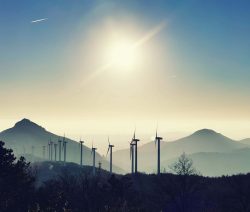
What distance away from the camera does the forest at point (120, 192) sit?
72.8m

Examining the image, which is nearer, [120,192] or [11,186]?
[11,186]

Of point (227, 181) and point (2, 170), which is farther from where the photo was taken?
point (227, 181)

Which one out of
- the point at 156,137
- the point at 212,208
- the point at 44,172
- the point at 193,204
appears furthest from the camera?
the point at 44,172

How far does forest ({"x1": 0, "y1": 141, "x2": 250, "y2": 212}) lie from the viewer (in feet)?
239

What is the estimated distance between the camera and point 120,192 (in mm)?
79500

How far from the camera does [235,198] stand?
Answer: 338ft

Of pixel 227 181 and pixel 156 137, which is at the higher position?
pixel 156 137

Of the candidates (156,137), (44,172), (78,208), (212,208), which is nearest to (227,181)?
(212,208)

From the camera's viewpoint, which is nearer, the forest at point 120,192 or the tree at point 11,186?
the tree at point 11,186

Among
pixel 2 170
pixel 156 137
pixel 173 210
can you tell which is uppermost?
pixel 156 137

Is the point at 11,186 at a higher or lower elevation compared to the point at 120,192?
higher

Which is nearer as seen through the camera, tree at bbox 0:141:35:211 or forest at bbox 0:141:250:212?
tree at bbox 0:141:35:211

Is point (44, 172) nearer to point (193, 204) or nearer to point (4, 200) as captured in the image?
point (193, 204)

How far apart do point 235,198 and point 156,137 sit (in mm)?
54853
